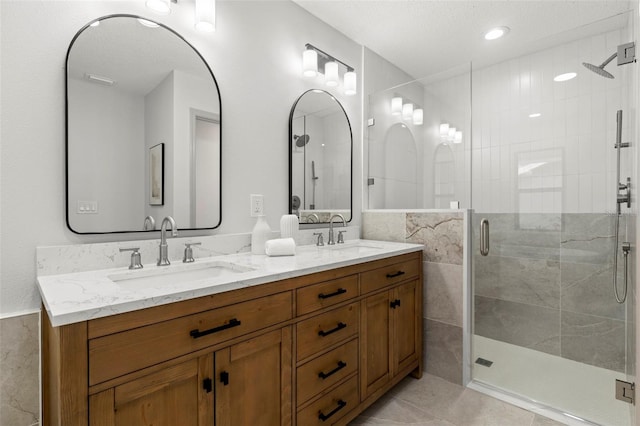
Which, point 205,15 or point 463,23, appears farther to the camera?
point 463,23

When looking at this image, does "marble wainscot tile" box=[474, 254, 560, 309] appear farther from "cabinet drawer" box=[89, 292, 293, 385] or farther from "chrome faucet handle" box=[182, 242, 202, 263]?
"chrome faucet handle" box=[182, 242, 202, 263]

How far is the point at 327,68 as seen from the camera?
230 cm

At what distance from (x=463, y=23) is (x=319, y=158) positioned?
4.82ft

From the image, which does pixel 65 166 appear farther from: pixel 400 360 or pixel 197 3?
pixel 400 360

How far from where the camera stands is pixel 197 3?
1.51m

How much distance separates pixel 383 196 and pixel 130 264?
1.96 meters

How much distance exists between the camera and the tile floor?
67.9 inches

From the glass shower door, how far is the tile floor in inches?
6.3

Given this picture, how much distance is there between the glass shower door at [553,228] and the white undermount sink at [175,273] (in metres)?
1.64

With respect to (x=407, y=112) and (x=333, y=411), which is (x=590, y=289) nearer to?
(x=407, y=112)

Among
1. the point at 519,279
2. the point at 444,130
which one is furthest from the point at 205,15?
the point at 519,279

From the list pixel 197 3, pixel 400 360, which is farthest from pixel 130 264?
pixel 400 360

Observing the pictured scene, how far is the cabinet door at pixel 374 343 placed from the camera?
1.64 metres

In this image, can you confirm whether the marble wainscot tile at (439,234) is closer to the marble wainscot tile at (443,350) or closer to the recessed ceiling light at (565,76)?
the marble wainscot tile at (443,350)
